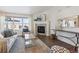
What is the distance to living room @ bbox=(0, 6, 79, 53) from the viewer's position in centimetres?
265

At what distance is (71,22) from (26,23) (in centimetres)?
141

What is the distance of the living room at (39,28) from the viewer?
265cm

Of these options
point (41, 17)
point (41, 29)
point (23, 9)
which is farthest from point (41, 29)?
point (23, 9)

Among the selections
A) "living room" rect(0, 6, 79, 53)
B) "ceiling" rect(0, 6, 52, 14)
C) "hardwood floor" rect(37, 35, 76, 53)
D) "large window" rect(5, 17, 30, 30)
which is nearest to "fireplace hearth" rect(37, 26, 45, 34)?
"living room" rect(0, 6, 79, 53)

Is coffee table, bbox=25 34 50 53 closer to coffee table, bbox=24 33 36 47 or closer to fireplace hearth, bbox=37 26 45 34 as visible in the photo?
coffee table, bbox=24 33 36 47

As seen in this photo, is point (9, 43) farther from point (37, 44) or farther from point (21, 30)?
point (37, 44)

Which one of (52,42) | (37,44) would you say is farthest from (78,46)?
(37,44)

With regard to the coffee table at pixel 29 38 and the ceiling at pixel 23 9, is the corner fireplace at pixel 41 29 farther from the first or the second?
the ceiling at pixel 23 9

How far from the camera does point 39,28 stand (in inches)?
122

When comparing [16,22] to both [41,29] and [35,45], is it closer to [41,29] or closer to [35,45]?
[41,29]

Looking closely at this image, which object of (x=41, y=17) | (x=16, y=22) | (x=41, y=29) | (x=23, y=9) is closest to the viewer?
(x=23, y=9)

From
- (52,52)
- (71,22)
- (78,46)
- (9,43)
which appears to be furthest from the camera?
(71,22)

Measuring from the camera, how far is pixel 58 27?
305cm
